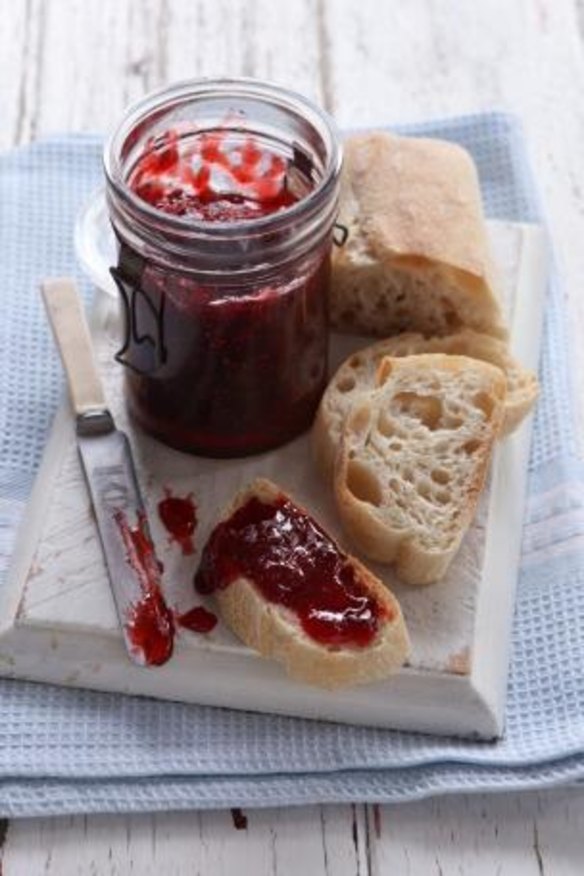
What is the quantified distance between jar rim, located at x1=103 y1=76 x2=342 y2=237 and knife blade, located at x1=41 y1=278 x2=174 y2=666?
0.26 meters

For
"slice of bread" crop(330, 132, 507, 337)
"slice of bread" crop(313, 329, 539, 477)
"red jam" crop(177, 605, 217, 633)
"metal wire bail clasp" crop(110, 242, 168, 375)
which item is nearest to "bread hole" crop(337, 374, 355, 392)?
"slice of bread" crop(313, 329, 539, 477)

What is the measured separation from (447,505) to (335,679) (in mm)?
244

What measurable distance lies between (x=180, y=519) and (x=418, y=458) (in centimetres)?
28

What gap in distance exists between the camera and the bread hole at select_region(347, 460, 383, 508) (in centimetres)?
175

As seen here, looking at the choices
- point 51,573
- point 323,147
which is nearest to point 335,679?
point 51,573

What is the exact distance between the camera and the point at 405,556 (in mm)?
1721

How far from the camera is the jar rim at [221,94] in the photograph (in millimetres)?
1663

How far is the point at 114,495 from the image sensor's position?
5.94 ft

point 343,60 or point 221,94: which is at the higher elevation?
point 221,94

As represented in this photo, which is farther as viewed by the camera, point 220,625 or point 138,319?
point 138,319

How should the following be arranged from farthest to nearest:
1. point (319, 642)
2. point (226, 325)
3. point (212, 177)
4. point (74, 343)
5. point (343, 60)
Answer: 1. point (343, 60)
2. point (74, 343)
3. point (212, 177)
4. point (226, 325)
5. point (319, 642)

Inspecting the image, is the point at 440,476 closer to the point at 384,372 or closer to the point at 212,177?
the point at 384,372

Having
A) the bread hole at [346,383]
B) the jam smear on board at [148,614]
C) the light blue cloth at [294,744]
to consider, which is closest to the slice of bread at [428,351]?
the bread hole at [346,383]

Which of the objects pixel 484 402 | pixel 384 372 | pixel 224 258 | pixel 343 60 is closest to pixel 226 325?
pixel 224 258
